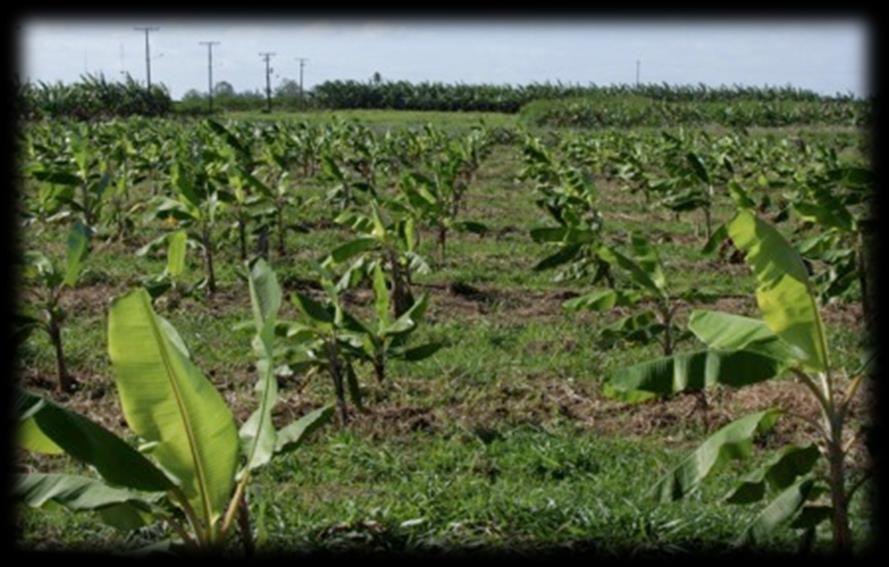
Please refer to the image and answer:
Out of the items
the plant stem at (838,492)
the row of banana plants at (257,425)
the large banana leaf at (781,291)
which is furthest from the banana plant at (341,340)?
the plant stem at (838,492)

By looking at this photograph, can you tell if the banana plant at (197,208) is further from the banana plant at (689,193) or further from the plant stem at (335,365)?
the banana plant at (689,193)

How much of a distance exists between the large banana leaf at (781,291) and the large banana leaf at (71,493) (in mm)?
2029

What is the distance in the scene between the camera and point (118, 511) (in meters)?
3.26

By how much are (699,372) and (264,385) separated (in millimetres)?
1383

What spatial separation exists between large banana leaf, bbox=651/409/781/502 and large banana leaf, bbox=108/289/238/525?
1369 millimetres

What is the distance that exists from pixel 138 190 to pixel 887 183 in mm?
13902

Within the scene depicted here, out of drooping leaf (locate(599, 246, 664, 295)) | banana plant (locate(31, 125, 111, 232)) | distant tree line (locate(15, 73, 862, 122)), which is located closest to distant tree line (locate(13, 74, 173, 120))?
distant tree line (locate(15, 73, 862, 122))

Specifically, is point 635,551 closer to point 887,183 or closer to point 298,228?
point 887,183

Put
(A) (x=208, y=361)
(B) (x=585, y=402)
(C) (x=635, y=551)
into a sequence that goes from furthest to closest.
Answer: (A) (x=208, y=361) < (B) (x=585, y=402) < (C) (x=635, y=551)

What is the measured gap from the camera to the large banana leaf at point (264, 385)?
10.6 feet

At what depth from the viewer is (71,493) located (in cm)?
320

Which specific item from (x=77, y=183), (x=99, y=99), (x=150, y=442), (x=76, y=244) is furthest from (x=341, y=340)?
(x=99, y=99)

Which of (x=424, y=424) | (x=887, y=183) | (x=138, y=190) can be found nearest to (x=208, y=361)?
(x=424, y=424)

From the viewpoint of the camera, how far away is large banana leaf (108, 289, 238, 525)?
10.1ft
